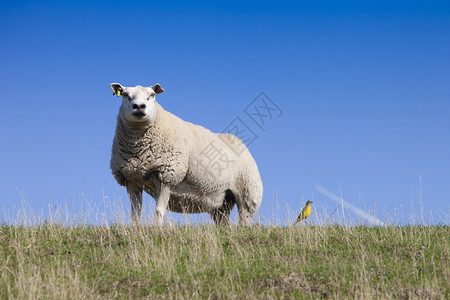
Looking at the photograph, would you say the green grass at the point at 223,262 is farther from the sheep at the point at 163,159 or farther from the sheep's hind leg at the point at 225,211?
the sheep's hind leg at the point at 225,211

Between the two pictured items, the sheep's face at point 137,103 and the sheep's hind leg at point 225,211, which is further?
the sheep's hind leg at point 225,211

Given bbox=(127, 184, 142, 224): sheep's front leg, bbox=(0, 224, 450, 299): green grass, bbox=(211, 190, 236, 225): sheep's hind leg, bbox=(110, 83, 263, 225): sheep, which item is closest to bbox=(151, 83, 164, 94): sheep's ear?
bbox=(110, 83, 263, 225): sheep

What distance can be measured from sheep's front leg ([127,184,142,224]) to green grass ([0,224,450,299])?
51.4 inches

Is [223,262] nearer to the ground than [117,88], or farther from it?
nearer to the ground

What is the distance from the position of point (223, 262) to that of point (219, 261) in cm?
17

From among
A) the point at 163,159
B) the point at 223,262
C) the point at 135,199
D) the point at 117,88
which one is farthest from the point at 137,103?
the point at 223,262

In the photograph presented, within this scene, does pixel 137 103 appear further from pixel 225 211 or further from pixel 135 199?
pixel 225 211

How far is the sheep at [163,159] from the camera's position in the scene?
39.8ft

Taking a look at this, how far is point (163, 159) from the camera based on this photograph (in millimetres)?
12336

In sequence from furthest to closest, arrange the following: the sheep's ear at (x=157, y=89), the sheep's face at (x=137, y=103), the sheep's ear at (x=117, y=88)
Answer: the sheep's ear at (x=157, y=89) < the sheep's ear at (x=117, y=88) < the sheep's face at (x=137, y=103)

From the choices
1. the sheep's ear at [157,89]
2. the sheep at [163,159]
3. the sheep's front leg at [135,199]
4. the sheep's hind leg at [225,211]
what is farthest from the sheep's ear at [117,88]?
the sheep's hind leg at [225,211]

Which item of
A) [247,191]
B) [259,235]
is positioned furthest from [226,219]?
[259,235]

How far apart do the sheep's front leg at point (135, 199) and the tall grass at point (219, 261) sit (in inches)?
35.6

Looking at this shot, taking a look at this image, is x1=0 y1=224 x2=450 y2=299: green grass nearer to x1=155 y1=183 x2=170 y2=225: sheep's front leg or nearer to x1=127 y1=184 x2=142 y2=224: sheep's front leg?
x1=155 y1=183 x2=170 y2=225: sheep's front leg
